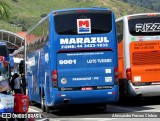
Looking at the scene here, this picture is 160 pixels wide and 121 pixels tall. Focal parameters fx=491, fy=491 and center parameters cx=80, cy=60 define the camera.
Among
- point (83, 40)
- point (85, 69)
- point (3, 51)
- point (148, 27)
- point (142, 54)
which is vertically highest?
point (148, 27)

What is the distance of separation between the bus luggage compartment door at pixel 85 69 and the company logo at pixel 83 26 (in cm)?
77

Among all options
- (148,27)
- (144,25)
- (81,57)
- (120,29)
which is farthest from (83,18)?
(120,29)

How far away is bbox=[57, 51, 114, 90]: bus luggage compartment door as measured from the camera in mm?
16922

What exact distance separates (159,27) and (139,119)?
687cm

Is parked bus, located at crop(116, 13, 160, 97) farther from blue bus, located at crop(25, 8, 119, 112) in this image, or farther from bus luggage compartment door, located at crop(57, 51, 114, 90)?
bus luggage compartment door, located at crop(57, 51, 114, 90)

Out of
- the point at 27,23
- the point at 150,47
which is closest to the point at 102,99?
the point at 150,47

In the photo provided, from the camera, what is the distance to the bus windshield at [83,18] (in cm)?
1703

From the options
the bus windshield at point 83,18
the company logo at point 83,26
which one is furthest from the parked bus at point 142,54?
the company logo at point 83,26

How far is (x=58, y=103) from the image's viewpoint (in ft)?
55.7

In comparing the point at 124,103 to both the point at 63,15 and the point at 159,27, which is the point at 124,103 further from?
the point at 63,15

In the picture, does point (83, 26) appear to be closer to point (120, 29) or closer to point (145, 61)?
point (145, 61)

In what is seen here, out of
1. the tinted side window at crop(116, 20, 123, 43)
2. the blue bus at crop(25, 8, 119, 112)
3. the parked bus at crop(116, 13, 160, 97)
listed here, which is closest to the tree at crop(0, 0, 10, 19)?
the blue bus at crop(25, 8, 119, 112)

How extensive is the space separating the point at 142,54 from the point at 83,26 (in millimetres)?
4249

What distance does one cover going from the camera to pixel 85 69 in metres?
17.1
